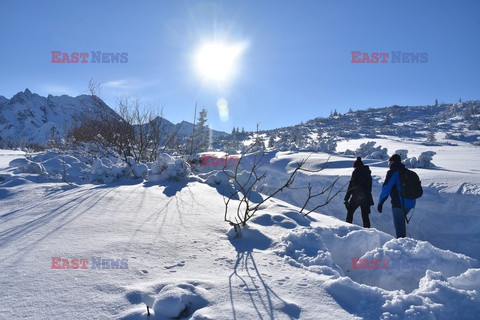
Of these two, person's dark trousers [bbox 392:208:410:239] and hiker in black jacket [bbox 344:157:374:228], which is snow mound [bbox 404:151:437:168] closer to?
hiker in black jacket [bbox 344:157:374:228]

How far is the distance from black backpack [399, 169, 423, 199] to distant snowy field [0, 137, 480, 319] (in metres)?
1.95

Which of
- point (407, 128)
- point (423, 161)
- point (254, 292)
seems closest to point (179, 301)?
point (254, 292)

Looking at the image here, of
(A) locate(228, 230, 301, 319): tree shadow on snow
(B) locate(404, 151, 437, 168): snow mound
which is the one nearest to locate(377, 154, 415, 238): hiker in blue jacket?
(A) locate(228, 230, 301, 319): tree shadow on snow

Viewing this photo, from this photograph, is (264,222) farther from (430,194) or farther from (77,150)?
(77,150)

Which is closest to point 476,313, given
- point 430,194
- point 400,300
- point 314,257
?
point 400,300

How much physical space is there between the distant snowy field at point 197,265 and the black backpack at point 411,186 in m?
1.95

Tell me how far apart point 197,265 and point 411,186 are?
4.45 meters

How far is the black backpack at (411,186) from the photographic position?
4.93 metres

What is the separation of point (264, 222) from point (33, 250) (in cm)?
255

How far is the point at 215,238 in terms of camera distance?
9.86 feet

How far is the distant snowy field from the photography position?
1663 millimetres

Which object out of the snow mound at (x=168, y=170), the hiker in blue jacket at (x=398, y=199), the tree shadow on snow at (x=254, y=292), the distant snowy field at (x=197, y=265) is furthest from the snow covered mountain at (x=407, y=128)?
the tree shadow on snow at (x=254, y=292)

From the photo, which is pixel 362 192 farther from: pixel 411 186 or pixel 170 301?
pixel 170 301

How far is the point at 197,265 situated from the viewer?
2.29 meters
